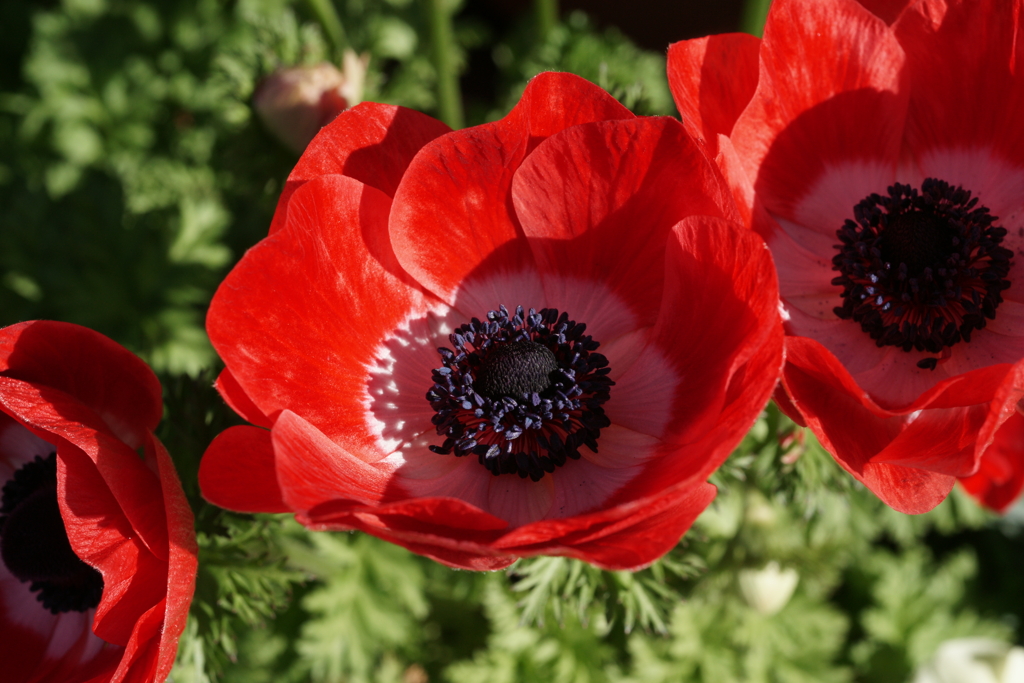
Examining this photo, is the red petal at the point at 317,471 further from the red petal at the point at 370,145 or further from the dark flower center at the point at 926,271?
the dark flower center at the point at 926,271

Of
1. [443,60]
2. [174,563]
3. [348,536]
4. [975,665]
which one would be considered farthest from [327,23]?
[975,665]

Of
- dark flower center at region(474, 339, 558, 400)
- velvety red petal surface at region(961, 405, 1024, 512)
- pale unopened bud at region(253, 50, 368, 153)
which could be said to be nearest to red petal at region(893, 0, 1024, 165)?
velvety red petal surface at region(961, 405, 1024, 512)

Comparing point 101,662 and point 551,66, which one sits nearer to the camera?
point 101,662

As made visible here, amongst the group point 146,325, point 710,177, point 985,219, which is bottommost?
point 146,325

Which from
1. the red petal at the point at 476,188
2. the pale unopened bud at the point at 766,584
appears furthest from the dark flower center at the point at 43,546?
the pale unopened bud at the point at 766,584

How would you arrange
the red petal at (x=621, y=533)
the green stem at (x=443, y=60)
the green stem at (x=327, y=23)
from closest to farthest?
1. the red petal at (x=621, y=533)
2. the green stem at (x=327, y=23)
3. the green stem at (x=443, y=60)

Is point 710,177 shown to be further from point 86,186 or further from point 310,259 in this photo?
point 86,186

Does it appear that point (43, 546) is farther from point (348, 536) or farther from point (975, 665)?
point (975, 665)

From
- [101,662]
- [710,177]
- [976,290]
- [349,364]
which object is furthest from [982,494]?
[101,662]
